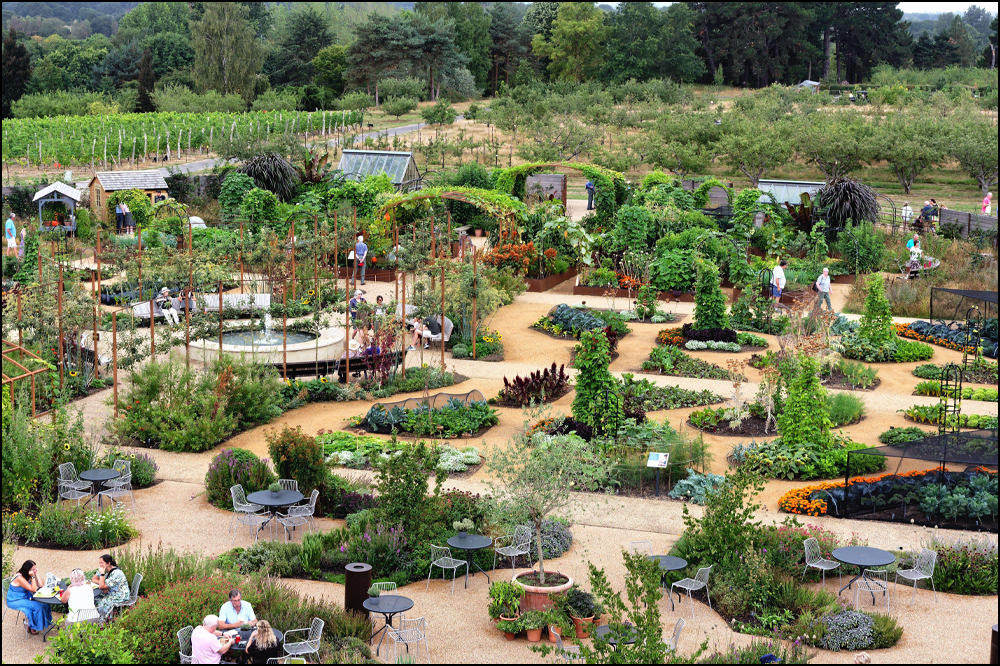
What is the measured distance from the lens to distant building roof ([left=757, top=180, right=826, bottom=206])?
36188 millimetres

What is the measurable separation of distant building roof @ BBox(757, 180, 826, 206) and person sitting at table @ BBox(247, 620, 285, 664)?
29001mm

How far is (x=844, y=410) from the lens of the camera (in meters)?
18.0

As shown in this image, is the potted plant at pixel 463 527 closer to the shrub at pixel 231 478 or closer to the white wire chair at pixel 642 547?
the white wire chair at pixel 642 547

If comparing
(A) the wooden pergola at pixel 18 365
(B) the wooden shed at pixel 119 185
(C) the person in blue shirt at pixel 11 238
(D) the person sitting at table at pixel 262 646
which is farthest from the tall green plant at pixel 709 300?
(B) the wooden shed at pixel 119 185

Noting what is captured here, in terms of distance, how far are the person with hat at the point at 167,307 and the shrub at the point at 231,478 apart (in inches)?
360

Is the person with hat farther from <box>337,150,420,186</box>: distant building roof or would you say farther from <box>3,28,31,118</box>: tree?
<box>3,28,31,118</box>: tree

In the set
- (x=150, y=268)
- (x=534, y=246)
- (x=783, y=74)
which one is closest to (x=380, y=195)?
(x=534, y=246)

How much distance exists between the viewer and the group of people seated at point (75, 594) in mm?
10828

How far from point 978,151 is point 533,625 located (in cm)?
3893

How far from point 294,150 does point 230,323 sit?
2075 cm

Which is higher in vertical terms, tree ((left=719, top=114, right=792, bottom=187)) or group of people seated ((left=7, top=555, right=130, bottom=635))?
tree ((left=719, top=114, right=792, bottom=187))

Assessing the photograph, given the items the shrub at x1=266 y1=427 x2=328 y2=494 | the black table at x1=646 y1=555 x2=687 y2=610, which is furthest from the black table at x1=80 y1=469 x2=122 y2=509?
the black table at x1=646 y1=555 x2=687 y2=610

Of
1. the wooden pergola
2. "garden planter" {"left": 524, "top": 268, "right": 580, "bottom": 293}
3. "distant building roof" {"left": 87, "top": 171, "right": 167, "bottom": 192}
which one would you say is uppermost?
"distant building roof" {"left": 87, "top": 171, "right": 167, "bottom": 192}

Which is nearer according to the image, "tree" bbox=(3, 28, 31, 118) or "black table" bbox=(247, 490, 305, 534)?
"black table" bbox=(247, 490, 305, 534)
